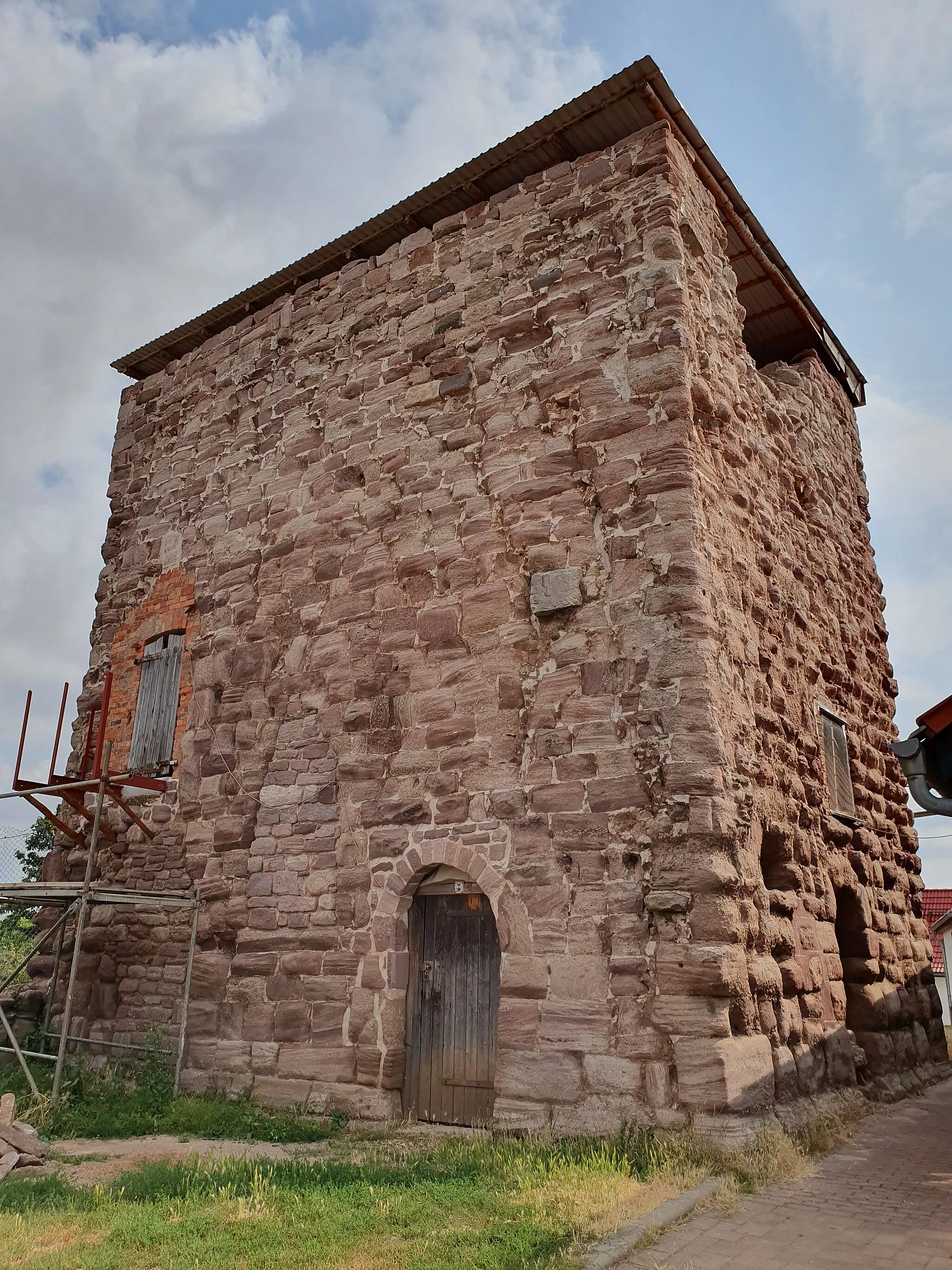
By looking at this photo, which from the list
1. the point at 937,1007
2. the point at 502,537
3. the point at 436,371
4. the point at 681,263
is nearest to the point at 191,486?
the point at 436,371

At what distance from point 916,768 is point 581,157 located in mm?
5604

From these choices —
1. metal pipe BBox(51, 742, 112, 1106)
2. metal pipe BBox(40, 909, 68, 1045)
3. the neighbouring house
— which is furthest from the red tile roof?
metal pipe BBox(51, 742, 112, 1106)

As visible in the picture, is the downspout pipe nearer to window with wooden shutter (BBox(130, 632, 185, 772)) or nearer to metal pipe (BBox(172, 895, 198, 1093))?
metal pipe (BBox(172, 895, 198, 1093))

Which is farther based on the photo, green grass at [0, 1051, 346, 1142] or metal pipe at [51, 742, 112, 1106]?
metal pipe at [51, 742, 112, 1106]

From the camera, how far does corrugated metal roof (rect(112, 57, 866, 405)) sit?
7.68 meters

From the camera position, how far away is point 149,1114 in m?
7.01

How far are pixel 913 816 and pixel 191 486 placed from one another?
8.37 metres

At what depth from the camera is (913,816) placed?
10.1 metres

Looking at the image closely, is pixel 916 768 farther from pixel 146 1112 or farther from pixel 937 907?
pixel 937 907

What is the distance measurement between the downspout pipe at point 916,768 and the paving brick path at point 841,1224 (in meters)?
2.08

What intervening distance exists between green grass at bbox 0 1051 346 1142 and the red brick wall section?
9.43 feet

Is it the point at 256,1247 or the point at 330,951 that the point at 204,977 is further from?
the point at 256,1247

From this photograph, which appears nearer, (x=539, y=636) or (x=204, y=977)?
(x=539, y=636)

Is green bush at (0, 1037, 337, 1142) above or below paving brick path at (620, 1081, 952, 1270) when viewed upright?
above
